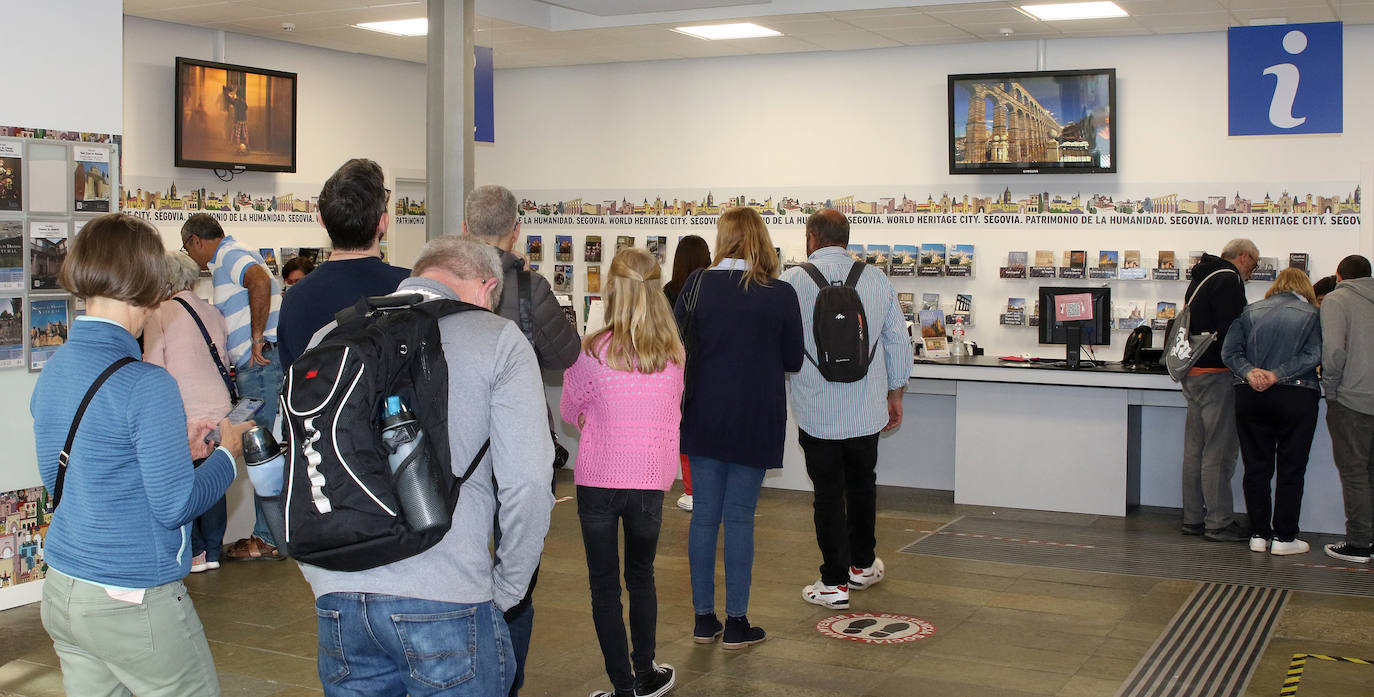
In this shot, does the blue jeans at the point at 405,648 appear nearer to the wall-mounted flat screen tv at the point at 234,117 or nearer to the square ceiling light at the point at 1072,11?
the square ceiling light at the point at 1072,11

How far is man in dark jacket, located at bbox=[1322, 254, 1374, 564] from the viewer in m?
6.27

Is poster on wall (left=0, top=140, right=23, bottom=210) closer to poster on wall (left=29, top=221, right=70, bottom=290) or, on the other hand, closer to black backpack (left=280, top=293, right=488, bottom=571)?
poster on wall (left=29, top=221, right=70, bottom=290)

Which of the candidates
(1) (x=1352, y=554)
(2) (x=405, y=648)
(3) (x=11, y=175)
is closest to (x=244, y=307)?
(3) (x=11, y=175)

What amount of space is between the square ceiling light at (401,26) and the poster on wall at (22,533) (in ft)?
15.2

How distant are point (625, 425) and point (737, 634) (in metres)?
1.34

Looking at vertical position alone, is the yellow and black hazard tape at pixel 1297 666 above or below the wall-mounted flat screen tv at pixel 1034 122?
below

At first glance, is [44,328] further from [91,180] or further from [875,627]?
[875,627]

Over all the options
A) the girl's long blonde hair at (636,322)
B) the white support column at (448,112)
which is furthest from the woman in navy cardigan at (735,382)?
the white support column at (448,112)

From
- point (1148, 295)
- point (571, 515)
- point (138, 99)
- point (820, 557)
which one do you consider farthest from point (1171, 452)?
point (138, 99)

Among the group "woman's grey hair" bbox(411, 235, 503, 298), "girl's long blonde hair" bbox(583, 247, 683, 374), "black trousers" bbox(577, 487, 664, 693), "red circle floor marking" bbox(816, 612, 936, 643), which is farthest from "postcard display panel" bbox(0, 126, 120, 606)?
"red circle floor marking" bbox(816, 612, 936, 643)

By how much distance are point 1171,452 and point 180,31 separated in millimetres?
7448

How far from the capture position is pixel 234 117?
9172 mm

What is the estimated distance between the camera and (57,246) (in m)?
5.36

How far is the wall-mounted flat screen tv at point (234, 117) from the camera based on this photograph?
8.84 m
